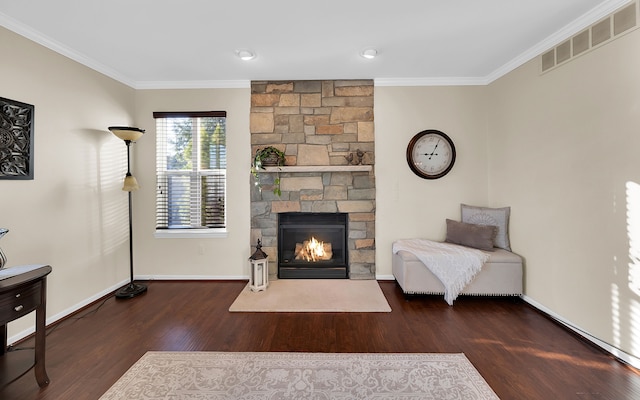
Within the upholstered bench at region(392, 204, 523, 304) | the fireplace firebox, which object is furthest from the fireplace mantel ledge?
the upholstered bench at region(392, 204, 523, 304)

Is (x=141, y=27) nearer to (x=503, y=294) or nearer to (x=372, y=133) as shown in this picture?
(x=372, y=133)

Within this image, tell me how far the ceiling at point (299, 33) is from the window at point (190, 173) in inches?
26.9

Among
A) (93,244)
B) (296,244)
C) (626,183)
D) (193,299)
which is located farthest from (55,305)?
(626,183)

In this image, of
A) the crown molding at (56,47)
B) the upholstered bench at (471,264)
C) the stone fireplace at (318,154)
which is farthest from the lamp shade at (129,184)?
the upholstered bench at (471,264)

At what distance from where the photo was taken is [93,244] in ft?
10.1

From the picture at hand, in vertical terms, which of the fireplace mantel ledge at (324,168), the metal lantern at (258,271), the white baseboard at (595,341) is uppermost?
the fireplace mantel ledge at (324,168)

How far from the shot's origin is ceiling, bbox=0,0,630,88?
7.07 ft

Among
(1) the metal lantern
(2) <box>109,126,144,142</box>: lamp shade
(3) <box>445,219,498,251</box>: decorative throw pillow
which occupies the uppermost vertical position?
(2) <box>109,126,144,142</box>: lamp shade

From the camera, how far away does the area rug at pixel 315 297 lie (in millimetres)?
2875

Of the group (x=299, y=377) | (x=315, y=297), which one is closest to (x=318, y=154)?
(x=315, y=297)

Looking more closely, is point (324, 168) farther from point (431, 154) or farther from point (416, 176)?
point (431, 154)

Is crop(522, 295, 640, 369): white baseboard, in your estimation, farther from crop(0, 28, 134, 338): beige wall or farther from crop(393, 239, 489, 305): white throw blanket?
crop(0, 28, 134, 338): beige wall

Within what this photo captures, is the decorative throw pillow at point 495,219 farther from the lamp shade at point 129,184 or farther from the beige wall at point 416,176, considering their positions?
the lamp shade at point 129,184

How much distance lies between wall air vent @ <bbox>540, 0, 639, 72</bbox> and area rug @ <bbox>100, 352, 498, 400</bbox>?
8.93 ft
